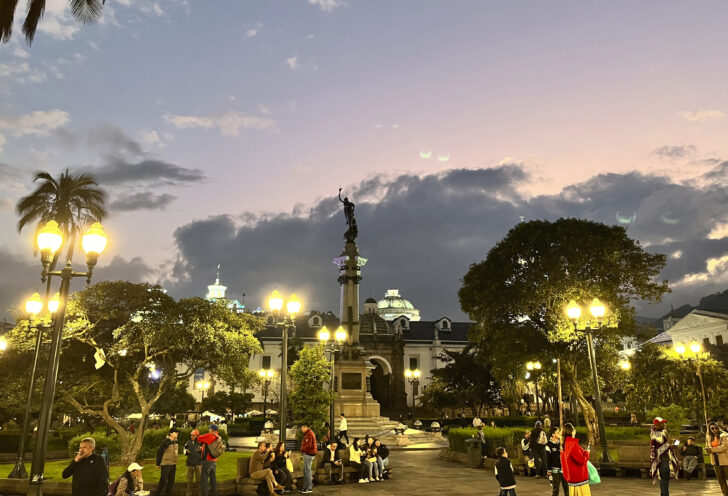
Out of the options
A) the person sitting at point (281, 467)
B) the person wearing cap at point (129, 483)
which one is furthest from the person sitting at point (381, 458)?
the person wearing cap at point (129, 483)

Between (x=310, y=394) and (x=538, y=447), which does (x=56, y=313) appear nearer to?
(x=538, y=447)

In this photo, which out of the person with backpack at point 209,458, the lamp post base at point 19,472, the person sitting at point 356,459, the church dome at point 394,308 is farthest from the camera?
the church dome at point 394,308

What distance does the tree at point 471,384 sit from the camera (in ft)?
143

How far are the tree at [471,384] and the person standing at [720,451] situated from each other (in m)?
34.1

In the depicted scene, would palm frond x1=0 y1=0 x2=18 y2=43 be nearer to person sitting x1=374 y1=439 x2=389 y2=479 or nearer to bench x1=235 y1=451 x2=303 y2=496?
bench x1=235 y1=451 x2=303 y2=496

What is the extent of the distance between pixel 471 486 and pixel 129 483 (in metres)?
9.21

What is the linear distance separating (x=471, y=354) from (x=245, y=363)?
30.3 metres

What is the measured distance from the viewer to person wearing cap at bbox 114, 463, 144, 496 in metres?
7.92

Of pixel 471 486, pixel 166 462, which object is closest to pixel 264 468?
pixel 166 462

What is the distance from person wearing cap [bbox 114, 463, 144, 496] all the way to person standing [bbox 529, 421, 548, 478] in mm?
9455

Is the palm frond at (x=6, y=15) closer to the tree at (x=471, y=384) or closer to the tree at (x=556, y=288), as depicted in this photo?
the tree at (x=556, y=288)

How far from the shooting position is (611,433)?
21.9m

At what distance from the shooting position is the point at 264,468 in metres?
12.3

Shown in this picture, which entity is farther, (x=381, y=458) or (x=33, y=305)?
(x=381, y=458)
